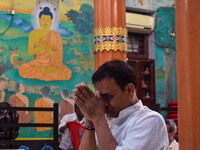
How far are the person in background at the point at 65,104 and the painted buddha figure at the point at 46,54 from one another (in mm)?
411

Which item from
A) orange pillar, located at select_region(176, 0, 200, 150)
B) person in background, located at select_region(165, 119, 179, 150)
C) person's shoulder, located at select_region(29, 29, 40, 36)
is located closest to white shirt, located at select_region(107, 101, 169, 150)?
orange pillar, located at select_region(176, 0, 200, 150)

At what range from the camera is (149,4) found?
10.2 metres

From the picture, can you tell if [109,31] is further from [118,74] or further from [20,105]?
[118,74]

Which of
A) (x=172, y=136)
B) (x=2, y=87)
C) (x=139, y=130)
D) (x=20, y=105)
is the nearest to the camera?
(x=139, y=130)

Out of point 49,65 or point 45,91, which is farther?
point 49,65

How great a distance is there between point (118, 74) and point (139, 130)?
32 cm

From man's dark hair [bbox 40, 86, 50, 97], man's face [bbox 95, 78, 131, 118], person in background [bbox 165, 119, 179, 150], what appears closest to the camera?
man's face [bbox 95, 78, 131, 118]

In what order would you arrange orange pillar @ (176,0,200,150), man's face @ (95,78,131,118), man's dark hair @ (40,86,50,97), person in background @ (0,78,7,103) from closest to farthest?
man's face @ (95,78,131,118) < orange pillar @ (176,0,200,150) < person in background @ (0,78,7,103) < man's dark hair @ (40,86,50,97)

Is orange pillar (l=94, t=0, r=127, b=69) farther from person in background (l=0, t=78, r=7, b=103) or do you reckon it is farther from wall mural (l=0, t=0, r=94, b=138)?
person in background (l=0, t=78, r=7, b=103)

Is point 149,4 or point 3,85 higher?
point 149,4

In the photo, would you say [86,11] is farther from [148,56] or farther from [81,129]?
[81,129]

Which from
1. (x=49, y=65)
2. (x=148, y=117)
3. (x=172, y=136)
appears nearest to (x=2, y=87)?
(x=49, y=65)

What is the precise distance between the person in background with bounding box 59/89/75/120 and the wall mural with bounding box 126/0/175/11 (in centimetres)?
356

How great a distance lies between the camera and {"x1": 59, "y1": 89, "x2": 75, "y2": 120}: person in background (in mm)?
8016
